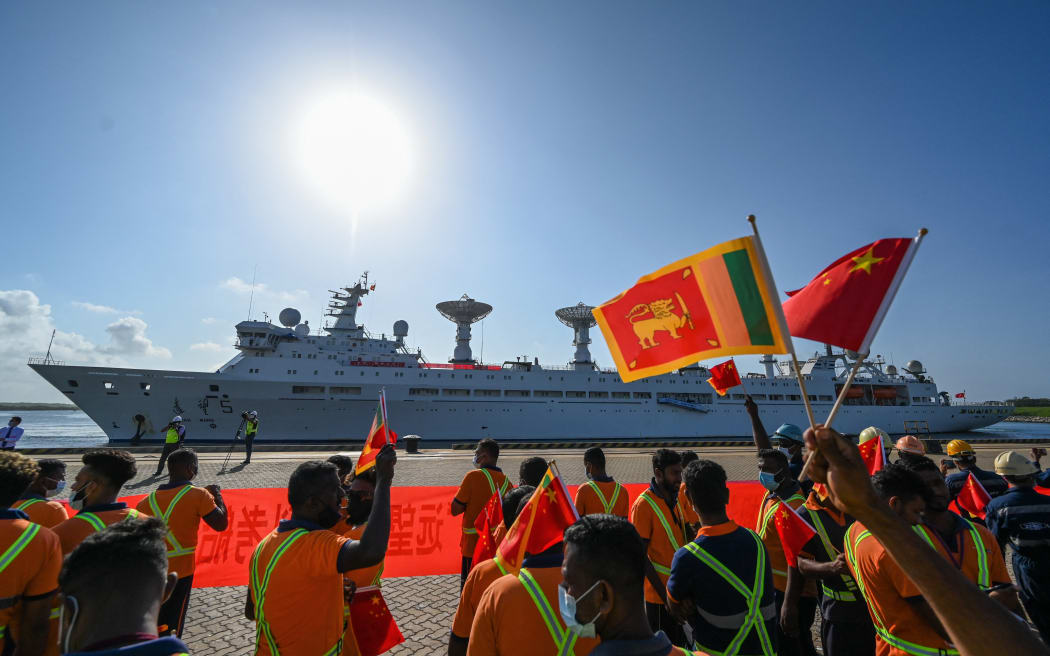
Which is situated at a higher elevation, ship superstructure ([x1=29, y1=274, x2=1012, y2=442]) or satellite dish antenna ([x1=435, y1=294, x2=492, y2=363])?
satellite dish antenna ([x1=435, y1=294, x2=492, y2=363])

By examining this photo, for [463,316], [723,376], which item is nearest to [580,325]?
[463,316]

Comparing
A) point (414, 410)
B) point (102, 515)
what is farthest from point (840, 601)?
point (414, 410)

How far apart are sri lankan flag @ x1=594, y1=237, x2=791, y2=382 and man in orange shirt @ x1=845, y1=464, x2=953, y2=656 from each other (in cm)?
96

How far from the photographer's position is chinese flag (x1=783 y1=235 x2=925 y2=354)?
7.56 feet

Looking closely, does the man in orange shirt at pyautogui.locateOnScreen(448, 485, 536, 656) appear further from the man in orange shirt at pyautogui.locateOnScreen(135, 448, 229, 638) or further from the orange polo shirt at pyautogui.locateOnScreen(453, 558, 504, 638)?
the man in orange shirt at pyautogui.locateOnScreen(135, 448, 229, 638)

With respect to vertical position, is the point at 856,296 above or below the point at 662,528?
above

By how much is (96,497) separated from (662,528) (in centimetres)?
385

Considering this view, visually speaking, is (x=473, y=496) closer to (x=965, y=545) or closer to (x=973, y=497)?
(x=965, y=545)

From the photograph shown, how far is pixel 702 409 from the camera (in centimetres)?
3142

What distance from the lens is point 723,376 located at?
641 centimetres

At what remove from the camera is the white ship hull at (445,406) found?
23391mm

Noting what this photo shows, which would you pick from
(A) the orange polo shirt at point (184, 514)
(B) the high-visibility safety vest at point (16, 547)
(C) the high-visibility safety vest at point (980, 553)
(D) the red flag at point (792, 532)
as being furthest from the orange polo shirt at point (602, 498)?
(B) the high-visibility safety vest at point (16, 547)

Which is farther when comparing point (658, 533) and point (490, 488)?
point (490, 488)

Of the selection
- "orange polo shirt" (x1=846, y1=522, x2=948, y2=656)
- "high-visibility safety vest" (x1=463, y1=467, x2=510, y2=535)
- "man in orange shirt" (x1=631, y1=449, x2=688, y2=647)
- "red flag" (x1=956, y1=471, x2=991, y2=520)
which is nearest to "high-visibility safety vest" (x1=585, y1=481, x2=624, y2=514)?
"man in orange shirt" (x1=631, y1=449, x2=688, y2=647)
